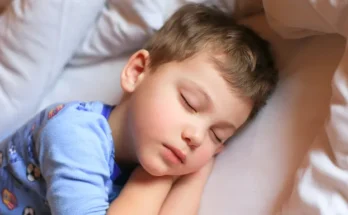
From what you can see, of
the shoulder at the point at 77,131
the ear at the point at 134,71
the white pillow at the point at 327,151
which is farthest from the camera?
the ear at the point at 134,71

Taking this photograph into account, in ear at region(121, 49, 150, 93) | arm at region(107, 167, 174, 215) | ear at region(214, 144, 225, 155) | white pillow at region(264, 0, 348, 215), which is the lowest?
ear at region(214, 144, 225, 155)

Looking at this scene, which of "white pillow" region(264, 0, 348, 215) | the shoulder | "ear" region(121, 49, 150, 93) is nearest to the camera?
"white pillow" region(264, 0, 348, 215)

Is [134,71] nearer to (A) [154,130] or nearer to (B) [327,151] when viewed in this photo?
(A) [154,130]

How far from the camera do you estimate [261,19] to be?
3.84 feet

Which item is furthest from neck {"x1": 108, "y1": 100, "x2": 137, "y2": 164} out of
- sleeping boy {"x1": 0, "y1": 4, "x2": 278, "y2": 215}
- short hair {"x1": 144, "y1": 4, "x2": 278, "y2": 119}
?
short hair {"x1": 144, "y1": 4, "x2": 278, "y2": 119}

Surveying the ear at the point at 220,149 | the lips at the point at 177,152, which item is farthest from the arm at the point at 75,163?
the ear at the point at 220,149

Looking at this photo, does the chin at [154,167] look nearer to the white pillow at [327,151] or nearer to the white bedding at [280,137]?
the white bedding at [280,137]

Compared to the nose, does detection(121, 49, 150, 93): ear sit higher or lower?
higher

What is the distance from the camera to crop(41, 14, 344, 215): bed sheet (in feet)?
3.16

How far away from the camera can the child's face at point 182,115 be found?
950 millimetres

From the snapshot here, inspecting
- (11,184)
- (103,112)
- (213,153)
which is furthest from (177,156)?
(11,184)

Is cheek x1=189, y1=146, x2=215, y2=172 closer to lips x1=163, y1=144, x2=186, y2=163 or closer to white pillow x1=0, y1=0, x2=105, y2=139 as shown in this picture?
lips x1=163, y1=144, x2=186, y2=163

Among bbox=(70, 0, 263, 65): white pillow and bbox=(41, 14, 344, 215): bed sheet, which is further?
bbox=(70, 0, 263, 65): white pillow

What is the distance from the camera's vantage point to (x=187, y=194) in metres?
1.02
